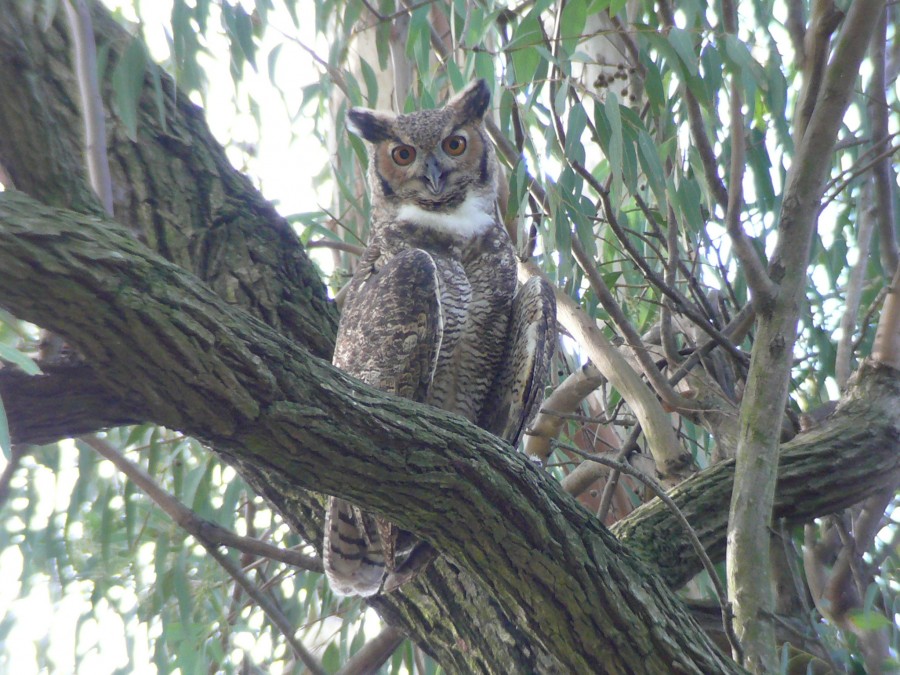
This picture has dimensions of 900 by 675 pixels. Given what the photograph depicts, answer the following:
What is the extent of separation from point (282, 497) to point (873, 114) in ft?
6.08

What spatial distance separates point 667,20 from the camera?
2375 mm

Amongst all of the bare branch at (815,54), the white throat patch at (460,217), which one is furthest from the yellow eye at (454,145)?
the bare branch at (815,54)

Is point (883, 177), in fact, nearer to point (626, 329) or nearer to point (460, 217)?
point (626, 329)

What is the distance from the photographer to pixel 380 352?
2.05m

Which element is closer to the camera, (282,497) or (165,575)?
(282,497)

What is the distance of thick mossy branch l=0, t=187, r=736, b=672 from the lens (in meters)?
1.24

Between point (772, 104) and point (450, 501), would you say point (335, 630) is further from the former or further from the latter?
point (772, 104)

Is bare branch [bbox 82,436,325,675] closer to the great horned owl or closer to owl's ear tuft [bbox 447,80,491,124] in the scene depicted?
the great horned owl

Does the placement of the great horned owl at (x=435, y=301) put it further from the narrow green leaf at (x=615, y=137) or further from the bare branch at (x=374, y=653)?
the bare branch at (x=374, y=653)

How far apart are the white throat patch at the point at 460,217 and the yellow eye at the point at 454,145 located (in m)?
0.13

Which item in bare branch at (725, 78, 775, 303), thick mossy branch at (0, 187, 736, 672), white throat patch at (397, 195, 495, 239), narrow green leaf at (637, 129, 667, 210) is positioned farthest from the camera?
white throat patch at (397, 195, 495, 239)

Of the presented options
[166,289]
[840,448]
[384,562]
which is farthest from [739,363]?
Result: [166,289]

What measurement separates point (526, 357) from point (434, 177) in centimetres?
58

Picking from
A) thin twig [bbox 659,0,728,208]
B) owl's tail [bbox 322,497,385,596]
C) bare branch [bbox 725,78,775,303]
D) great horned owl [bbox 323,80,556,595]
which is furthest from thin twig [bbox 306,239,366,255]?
bare branch [bbox 725,78,775,303]
